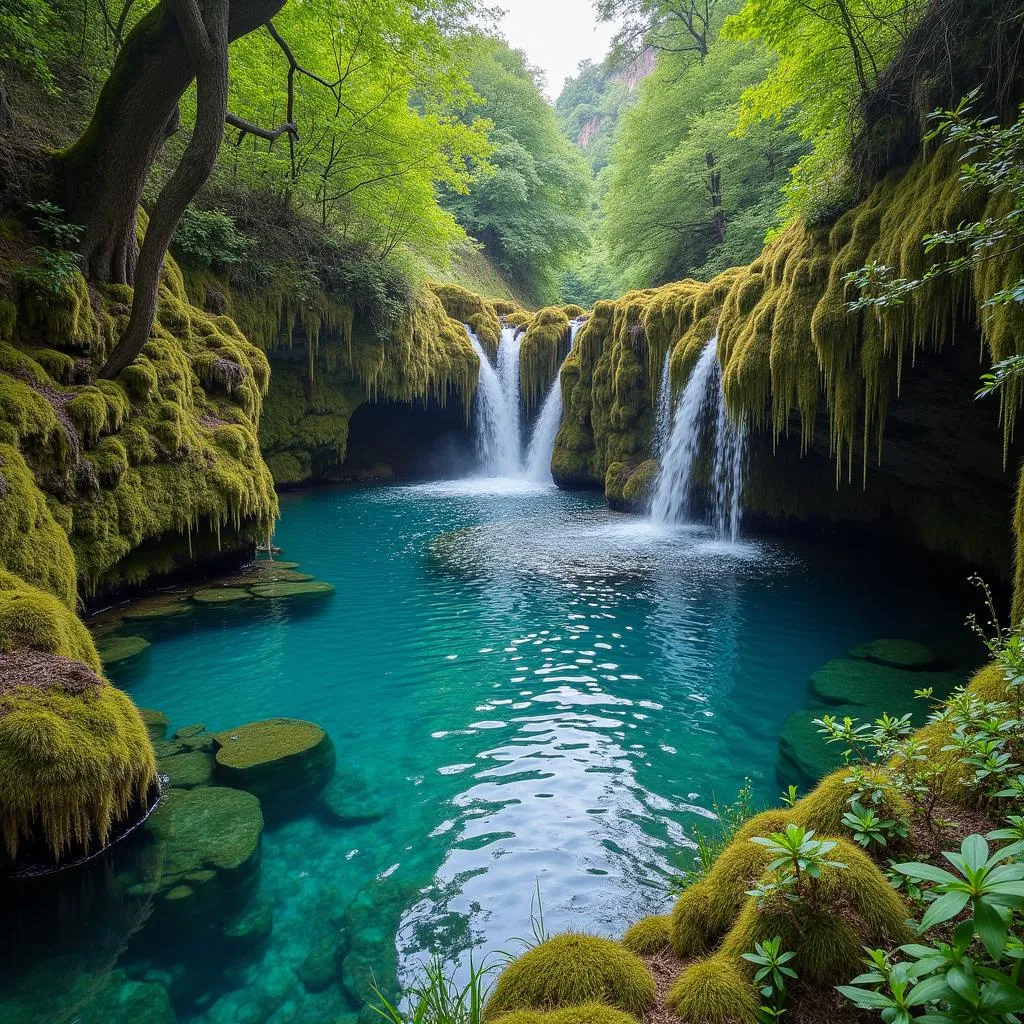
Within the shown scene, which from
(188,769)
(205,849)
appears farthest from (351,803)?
(188,769)

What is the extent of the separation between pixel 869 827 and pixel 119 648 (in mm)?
7341

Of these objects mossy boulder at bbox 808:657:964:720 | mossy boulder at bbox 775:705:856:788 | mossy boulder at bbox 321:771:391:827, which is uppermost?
mossy boulder at bbox 808:657:964:720

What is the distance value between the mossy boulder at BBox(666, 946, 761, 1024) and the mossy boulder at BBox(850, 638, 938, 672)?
17.9ft

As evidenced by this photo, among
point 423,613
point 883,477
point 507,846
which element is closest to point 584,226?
point 883,477

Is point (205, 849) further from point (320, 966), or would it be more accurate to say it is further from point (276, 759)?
point (320, 966)

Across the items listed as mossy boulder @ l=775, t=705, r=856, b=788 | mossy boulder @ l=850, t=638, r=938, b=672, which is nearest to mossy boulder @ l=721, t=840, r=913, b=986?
mossy boulder @ l=775, t=705, r=856, b=788

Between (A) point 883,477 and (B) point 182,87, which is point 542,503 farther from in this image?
(B) point 182,87

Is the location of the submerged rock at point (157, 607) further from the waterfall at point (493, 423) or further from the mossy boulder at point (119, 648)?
the waterfall at point (493, 423)

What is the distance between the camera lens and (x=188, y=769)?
4820 mm

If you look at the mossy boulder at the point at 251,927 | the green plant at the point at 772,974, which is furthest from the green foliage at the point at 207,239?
the green plant at the point at 772,974

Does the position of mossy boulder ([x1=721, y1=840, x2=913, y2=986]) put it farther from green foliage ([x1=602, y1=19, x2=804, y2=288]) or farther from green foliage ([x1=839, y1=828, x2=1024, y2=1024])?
green foliage ([x1=602, y1=19, x2=804, y2=288])

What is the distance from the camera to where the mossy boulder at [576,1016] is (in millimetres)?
1896

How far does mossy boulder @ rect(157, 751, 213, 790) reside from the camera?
4660mm

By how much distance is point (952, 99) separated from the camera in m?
6.21
